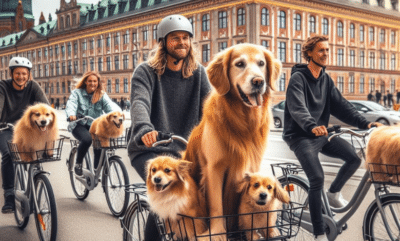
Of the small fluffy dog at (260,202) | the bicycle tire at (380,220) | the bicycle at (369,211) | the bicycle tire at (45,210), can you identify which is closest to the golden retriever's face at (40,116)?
the bicycle tire at (45,210)

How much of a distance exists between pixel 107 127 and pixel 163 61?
12.1 ft

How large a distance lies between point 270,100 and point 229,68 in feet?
0.86

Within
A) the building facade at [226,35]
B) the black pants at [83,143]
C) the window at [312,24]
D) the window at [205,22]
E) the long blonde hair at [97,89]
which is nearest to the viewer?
the black pants at [83,143]

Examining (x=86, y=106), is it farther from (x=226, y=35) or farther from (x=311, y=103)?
(x=226, y=35)

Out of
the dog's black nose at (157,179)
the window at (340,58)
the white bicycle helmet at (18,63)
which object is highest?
the window at (340,58)

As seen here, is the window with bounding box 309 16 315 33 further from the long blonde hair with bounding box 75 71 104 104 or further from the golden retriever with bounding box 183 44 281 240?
the golden retriever with bounding box 183 44 281 240

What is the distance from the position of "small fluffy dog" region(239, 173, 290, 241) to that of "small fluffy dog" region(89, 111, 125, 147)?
455 cm

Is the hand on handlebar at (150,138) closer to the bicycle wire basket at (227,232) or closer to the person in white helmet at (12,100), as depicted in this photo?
the bicycle wire basket at (227,232)

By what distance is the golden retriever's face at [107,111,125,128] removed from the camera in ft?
22.7

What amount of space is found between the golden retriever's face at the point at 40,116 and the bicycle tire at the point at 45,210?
526 millimetres

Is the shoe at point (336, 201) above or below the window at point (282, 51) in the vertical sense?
below

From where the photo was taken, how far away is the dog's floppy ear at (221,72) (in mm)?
2414

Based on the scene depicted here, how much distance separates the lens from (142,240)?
3.23 metres

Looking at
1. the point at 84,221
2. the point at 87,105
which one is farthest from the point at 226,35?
the point at 84,221
